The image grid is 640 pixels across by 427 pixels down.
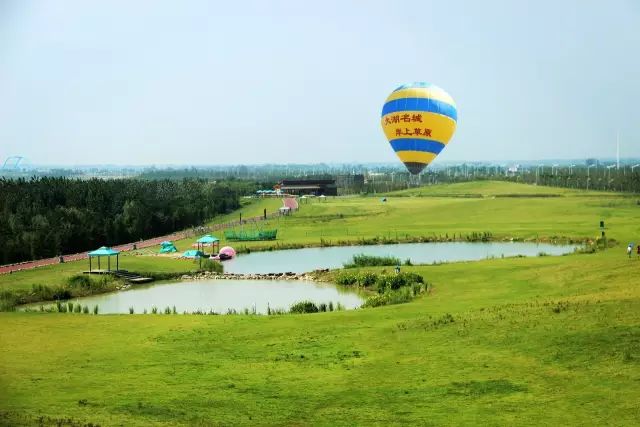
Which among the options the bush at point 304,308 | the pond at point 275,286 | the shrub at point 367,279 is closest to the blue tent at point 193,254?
the pond at point 275,286

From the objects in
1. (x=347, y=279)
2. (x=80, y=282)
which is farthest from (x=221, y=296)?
(x=80, y=282)

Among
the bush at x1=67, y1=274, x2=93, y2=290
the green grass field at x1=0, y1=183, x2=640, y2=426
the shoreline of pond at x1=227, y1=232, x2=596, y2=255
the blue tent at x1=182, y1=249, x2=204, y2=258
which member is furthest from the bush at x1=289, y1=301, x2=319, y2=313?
the shoreline of pond at x1=227, y1=232, x2=596, y2=255

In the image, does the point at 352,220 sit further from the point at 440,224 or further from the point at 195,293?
the point at 195,293

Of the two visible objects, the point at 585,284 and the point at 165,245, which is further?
the point at 165,245

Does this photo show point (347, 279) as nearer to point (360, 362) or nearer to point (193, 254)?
point (193, 254)

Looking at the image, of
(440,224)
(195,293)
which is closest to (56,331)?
(195,293)

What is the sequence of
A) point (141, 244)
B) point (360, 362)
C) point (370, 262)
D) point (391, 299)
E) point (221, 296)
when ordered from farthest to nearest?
point (141, 244) < point (370, 262) < point (221, 296) < point (391, 299) < point (360, 362)
